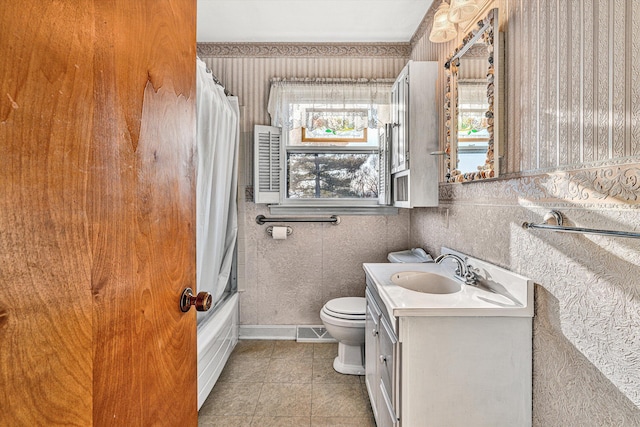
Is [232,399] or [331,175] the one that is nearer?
[232,399]

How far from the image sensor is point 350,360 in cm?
225

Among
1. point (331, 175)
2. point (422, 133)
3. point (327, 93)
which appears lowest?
point (331, 175)

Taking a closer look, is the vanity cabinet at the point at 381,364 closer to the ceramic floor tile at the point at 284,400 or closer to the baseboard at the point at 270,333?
the ceramic floor tile at the point at 284,400

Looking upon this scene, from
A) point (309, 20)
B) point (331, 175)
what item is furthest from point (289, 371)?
point (309, 20)

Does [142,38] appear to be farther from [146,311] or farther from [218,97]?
[218,97]

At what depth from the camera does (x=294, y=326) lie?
280 cm

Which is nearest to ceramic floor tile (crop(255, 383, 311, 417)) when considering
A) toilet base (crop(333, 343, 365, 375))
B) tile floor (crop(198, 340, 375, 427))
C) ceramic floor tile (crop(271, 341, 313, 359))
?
tile floor (crop(198, 340, 375, 427))

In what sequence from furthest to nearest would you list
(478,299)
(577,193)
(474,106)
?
(474,106), (478,299), (577,193)

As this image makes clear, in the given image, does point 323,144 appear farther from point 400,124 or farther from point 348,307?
point 348,307

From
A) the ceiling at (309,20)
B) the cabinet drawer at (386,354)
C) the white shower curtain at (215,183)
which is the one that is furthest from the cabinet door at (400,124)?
the white shower curtain at (215,183)

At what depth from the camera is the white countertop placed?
1202mm

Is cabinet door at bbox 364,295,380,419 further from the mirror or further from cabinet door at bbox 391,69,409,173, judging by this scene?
cabinet door at bbox 391,69,409,173

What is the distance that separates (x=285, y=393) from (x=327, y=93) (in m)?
2.27

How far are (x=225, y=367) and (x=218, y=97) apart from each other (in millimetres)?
1880
